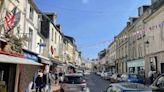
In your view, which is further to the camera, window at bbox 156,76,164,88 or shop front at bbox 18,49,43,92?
shop front at bbox 18,49,43,92

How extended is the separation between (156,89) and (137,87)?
1.18 metres

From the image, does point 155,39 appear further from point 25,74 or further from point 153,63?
point 25,74

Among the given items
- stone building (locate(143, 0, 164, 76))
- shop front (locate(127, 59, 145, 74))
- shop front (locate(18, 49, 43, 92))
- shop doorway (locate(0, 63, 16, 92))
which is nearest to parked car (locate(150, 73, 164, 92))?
shop front (locate(18, 49, 43, 92))

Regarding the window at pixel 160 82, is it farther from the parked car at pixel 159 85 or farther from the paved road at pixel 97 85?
the paved road at pixel 97 85

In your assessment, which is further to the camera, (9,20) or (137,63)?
(137,63)

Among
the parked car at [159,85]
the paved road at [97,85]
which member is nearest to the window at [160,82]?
the parked car at [159,85]

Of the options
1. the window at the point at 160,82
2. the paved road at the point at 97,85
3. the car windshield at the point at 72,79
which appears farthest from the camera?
the paved road at the point at 97,85

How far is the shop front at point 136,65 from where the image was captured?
3843cm

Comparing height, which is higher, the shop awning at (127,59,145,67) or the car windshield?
the shop awning at (127,59,145,67)

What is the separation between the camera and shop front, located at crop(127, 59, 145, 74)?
1513 inches

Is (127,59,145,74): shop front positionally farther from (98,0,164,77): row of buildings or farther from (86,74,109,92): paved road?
(86,74,109,92): paved road

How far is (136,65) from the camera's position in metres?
41.9

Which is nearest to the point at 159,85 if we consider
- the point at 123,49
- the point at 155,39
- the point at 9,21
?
the point at 9,21

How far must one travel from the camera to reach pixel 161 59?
29859mm
